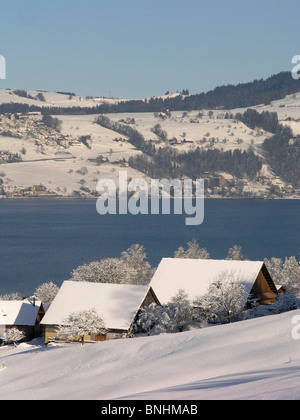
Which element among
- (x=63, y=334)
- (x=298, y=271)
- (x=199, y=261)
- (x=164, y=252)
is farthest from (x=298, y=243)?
(x=63, y=334)

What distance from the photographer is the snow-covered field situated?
14.4m

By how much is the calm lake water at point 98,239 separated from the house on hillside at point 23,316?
27.2 m

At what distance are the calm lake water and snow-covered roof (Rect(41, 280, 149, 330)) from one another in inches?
1319

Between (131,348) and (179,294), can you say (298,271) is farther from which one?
(131,348)

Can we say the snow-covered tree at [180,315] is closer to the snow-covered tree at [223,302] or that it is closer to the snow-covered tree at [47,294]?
the snow-covered tree at [223,302]

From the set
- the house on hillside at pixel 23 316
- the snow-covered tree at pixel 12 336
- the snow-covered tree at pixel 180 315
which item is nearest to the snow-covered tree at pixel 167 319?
the snow-covered tree at pixel 180 315

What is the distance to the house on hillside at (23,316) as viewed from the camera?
36.4 meters

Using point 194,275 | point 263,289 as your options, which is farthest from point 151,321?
point 263,289

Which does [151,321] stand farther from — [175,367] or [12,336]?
[175,367]

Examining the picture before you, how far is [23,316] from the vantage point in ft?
122

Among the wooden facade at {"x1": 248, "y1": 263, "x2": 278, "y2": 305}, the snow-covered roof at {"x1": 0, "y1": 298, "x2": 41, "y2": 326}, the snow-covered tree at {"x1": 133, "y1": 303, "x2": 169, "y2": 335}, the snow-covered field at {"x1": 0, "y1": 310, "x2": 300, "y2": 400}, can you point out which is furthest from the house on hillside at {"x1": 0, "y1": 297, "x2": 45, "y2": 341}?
the wooden facade at {"x1": 248, "y1": 263, "x2": 278, "y2": 305}

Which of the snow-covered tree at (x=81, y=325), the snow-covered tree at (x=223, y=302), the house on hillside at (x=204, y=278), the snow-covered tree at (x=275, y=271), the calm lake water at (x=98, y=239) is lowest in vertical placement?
the snow-covered tree at (x=81, y=325)

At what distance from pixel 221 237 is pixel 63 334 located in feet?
316

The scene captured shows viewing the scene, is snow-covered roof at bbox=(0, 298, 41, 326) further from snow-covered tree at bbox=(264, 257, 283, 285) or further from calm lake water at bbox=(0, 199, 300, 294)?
calm lake water at bbox=(0, 199, 300, 294)
